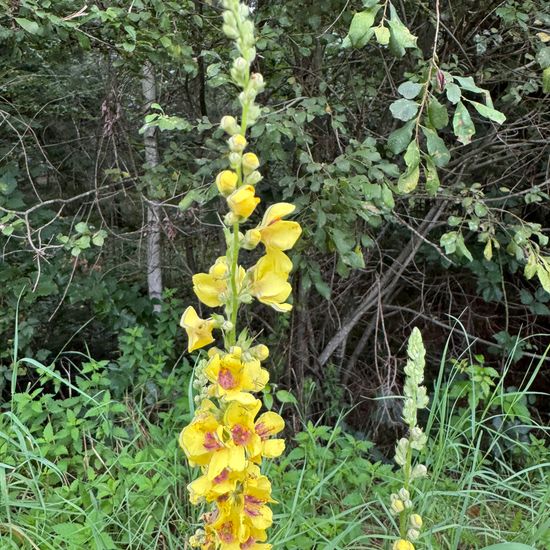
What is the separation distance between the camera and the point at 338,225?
1905mm

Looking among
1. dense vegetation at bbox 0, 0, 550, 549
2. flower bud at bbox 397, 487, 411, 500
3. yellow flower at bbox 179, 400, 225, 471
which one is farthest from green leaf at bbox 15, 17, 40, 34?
flower bud at bbox 397, 487, 411, 500

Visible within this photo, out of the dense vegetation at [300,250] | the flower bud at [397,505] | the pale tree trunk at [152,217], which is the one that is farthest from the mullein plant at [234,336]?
the pale tree trunk at [152,217]

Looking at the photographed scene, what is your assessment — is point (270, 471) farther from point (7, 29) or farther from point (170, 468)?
point (7, 29)

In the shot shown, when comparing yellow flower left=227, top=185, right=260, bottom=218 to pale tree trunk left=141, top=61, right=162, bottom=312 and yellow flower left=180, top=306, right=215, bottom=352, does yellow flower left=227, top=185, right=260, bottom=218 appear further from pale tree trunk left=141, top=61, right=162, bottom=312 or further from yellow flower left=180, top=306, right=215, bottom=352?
pale tree trunk left=141, top=61, right=162, bottom=312

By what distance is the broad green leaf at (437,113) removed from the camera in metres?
1.33

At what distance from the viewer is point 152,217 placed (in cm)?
284

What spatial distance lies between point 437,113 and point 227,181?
0.73m

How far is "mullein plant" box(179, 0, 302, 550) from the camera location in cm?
85

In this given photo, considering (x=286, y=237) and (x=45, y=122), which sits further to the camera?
(x=45, y=122)

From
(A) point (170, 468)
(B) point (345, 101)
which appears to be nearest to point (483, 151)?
(B) point (345, 101)

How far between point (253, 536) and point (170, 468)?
102 cm

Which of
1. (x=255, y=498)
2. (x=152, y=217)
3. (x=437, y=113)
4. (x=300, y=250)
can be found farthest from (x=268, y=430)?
(x=152, y=217)

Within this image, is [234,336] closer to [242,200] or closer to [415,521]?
[242,200]

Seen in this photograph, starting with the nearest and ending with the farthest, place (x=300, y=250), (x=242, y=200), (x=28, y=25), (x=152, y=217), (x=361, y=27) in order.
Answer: (x=242, y=200), (x=361, y=27), (x=28, y=25), (x=300, y=250), (x=152, y=217)
